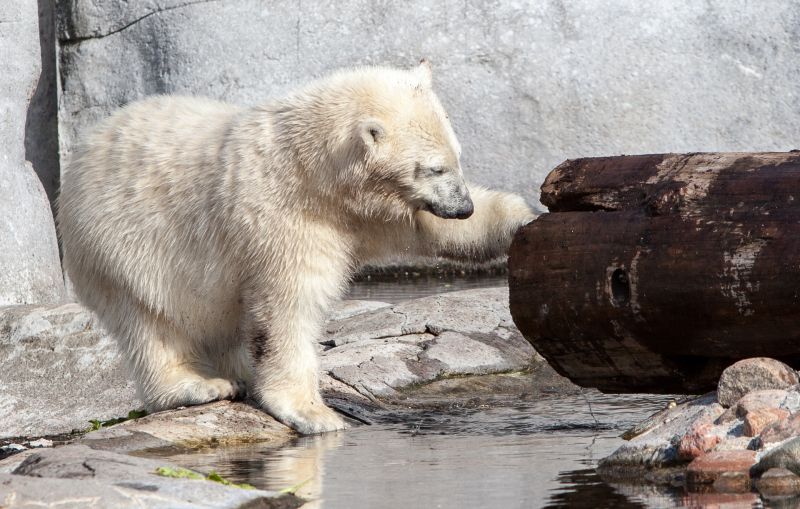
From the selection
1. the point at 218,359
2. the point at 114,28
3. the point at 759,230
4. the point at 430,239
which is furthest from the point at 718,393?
the point at 114,28

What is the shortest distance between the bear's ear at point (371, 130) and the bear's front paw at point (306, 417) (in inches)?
45.0

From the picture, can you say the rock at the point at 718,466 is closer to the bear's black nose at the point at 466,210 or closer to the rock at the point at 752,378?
the rock at the point at 752,378

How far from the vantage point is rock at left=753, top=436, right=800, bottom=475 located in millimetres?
3473

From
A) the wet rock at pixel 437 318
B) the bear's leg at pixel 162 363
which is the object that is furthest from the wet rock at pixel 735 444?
the wet rock at pixel 437 318

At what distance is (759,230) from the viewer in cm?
408

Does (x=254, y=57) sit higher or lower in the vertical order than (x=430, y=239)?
higher

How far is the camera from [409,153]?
532 cm

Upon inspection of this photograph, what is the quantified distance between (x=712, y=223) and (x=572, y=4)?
7.24 meters

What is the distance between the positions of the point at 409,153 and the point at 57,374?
299 cm

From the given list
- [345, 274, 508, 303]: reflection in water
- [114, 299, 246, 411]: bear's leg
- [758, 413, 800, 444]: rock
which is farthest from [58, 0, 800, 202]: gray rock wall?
[758, 413, 800, 444]: rock

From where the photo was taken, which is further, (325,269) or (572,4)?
(572,4)

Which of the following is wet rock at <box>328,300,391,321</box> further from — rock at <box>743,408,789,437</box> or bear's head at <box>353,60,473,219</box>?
rock at <box>743,408,789,437</box>

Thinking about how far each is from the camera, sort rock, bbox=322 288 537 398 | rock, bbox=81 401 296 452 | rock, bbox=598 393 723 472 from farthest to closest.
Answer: rock, bbox=322 288 537 398, rock, bbox=81 401 296 452, rock, bbox=598 393 723 472

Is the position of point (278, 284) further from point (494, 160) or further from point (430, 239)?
point (494, 160)
